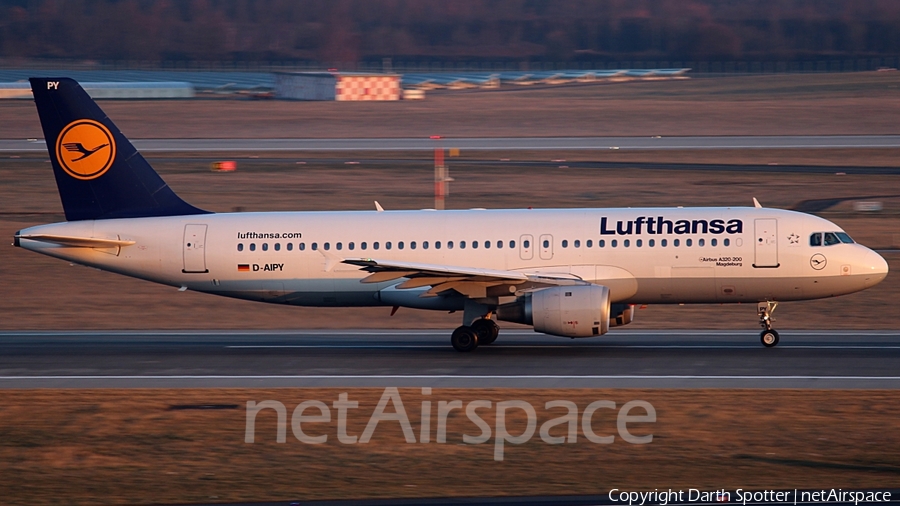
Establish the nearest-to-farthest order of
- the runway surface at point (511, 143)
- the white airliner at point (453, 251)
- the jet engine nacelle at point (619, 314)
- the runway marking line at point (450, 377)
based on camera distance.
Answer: the runway marking line at point (450, 377)
the white airliner at point (453, 251)
the jet engine nacelle at point (619, 314)
the runway surface at point (511, 143)

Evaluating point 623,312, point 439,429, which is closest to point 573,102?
point 623,312

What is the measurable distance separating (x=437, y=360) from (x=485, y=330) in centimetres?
202

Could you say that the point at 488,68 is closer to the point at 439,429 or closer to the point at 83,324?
the point at 83,324

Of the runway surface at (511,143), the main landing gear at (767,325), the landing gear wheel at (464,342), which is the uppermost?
the runway surface at (511,143)

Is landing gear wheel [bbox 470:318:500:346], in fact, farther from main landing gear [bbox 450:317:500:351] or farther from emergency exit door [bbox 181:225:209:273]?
emergency exit door [bbox 181:225:209:273]

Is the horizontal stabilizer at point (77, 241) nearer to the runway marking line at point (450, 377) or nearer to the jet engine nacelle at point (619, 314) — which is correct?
the runway marking line at point (450, 377)

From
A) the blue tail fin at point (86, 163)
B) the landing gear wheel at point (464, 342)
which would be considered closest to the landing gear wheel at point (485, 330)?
the landing gear wheel at point (464, 342)

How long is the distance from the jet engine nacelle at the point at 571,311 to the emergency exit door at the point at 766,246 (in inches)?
161

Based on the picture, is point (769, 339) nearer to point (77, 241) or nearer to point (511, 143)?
point (77, 241)

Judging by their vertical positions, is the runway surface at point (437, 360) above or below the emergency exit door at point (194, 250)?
below

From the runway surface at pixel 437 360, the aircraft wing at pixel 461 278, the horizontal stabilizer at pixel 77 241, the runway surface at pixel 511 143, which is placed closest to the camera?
the runway surface at pixel 437 360

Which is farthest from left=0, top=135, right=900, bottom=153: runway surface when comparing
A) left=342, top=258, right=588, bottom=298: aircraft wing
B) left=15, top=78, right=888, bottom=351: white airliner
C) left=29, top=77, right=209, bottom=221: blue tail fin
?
left=342, top=258, right=588, bottom=298: aircraft wing

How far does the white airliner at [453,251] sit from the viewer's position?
2800 centimetres

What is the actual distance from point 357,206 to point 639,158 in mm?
21173
